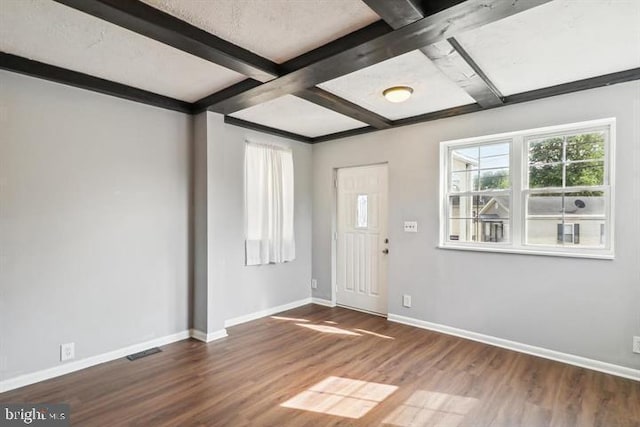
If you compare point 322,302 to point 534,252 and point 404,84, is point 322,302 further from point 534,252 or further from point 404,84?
point 404,84

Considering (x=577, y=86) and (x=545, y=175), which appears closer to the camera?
(x=577, y=86)

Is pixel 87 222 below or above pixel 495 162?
below

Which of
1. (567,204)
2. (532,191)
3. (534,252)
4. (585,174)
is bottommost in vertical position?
(534,252)

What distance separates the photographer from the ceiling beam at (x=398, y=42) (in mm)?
1772

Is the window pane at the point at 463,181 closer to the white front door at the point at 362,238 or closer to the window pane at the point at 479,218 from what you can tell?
the window pane at the point at 479,218

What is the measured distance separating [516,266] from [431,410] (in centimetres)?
178

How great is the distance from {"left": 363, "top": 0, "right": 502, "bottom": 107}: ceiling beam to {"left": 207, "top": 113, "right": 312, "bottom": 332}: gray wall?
234 centimetres

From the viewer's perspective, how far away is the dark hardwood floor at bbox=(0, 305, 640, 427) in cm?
225

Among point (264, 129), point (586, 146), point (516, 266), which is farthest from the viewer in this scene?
point (264, 129)

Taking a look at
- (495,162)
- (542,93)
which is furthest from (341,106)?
(542,93)

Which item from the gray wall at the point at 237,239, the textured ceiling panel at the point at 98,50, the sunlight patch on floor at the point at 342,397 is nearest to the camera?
the textured ceiling panel at the point at 98,50

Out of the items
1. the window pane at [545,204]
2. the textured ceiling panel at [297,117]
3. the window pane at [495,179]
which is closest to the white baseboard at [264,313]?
the textured ceiling panel at [297,117]

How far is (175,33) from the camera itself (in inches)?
80.4

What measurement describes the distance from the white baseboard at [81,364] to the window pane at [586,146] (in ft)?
14.4
